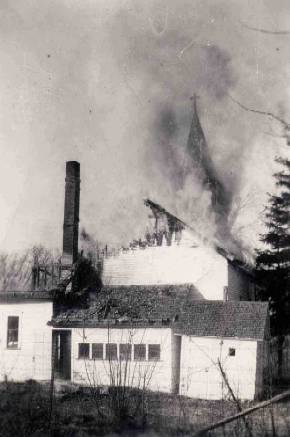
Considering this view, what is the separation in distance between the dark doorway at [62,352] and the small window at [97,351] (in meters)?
1.44

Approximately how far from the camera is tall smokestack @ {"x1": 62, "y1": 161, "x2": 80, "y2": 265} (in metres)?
29.0

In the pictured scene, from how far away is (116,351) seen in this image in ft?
74.3

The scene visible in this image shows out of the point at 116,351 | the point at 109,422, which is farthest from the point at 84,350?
the point at 109,422

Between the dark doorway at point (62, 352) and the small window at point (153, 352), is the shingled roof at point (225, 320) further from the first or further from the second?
the dark doorway at point (62, 352)

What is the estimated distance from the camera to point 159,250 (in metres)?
29.3

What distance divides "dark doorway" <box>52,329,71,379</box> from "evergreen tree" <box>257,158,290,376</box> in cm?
1225

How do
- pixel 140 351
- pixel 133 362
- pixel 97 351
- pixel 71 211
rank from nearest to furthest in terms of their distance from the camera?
1. pixel 133 362
2. pixel 140 351
3. pixel 97 351
4. pixel 71 211

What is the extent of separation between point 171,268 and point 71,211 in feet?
22.2

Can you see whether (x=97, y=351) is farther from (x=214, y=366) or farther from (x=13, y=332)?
(x=214, y=366)

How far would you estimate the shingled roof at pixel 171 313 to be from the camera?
69.9 feet

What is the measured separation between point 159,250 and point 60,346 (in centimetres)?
830

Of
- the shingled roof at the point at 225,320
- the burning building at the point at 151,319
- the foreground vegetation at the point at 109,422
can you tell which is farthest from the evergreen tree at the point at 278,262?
the foreground vegetation at the point at 109,422

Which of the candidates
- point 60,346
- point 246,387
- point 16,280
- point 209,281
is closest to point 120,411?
point 246,387

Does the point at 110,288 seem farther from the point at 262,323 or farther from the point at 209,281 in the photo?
the point at 262,323
